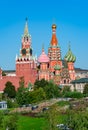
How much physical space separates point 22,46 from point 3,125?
77772 mm

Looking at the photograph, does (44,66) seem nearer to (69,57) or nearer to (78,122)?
(69,57)

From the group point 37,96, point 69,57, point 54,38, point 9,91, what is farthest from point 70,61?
point 37,96

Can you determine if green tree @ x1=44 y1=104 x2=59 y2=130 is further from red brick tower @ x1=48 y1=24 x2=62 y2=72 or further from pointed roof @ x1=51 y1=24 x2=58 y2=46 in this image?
pointed roof @ x1=51 y1=24 x2=58 y2=46

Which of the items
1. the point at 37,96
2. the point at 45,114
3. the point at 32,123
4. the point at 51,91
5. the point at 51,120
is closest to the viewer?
the point at 51,120

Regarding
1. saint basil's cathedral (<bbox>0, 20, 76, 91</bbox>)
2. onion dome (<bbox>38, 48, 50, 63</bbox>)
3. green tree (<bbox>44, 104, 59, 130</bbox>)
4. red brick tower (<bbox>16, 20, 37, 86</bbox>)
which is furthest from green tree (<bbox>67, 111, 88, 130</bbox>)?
onion dome (<bbox>38, 48, 50, 63</bbox>)

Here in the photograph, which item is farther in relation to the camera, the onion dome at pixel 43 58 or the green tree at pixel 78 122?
the onion dome at pixel 43 58

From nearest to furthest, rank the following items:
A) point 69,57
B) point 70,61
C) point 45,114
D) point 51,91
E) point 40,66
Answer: point 45,114 → point 51,91 → point 40,66 → point 70,61 → point 69,57

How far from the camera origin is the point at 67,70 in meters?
116

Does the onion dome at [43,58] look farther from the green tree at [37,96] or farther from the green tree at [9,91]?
the green tree at [37,96]

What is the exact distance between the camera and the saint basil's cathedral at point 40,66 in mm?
110938

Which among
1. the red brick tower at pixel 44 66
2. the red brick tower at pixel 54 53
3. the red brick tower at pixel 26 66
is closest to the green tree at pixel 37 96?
the red brick tower at pixel 26 66

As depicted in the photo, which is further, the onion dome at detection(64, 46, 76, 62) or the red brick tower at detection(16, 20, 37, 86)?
the onion dome at detection(64, 46, 76, 62)

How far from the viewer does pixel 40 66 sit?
113500 mm

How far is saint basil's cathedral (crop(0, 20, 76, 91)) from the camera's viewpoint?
11094 centimetres
